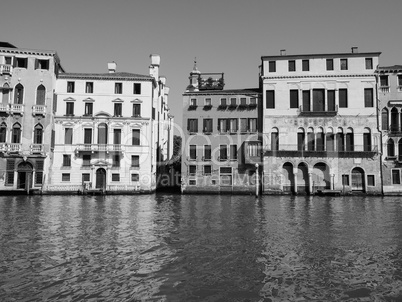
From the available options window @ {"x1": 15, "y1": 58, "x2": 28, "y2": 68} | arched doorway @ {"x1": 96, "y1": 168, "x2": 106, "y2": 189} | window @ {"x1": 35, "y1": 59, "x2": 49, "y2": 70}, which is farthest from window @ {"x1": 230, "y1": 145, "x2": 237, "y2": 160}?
window @ {"x1": 15, "y1": 58, "x2": 28, "y2": 68}

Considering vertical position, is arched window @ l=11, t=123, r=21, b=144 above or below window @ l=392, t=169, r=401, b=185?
above

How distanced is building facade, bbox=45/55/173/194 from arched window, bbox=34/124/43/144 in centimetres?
147

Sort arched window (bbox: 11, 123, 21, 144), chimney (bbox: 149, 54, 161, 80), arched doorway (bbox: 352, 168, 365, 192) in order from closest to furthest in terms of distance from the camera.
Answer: arched window (bbox: 11, 123, 21, 144) → arched doorway (bbox: 352, 168, 365, 192) → chimney (bbox: 149, 54, 161, 80)

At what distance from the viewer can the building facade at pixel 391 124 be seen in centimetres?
3400

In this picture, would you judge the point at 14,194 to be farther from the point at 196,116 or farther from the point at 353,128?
the point at 353,128

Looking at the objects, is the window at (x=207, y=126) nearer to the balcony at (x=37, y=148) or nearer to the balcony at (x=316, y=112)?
the balcony at (x=316, y=112)

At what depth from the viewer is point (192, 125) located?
3666cm

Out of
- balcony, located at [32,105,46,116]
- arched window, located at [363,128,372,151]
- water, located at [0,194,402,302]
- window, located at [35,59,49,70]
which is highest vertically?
window, located at [35,59,49,70]

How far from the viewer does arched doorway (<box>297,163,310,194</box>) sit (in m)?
35.1

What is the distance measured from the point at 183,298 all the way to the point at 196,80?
36141 millimetres

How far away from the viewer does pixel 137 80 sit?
3525 centimetres

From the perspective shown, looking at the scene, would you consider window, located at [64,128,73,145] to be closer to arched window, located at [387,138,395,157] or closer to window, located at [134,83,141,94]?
window, located at [134,83,141,94]

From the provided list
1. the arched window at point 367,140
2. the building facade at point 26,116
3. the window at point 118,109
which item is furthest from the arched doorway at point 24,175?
the arched window at point 367,140

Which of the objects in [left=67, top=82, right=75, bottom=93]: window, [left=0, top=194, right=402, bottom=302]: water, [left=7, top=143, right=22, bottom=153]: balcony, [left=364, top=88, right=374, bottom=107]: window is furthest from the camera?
[left=364, top=88, right=374, bottom=107]: window
